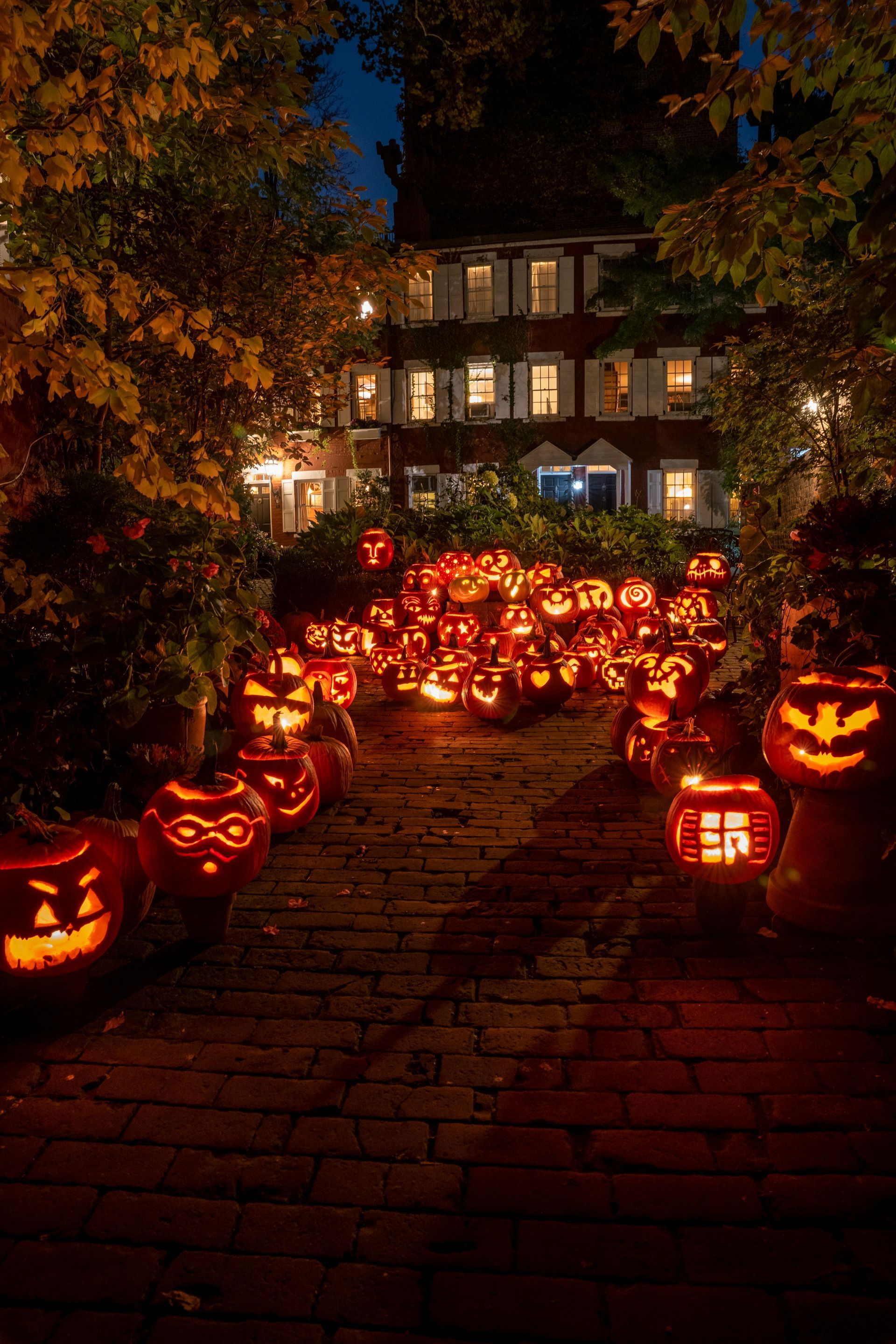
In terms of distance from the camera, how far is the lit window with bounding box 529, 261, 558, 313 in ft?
84.7

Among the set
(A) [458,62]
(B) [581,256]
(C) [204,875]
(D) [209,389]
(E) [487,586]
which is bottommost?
(C) [204,875]

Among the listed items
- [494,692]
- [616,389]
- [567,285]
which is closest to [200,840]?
[494,692]

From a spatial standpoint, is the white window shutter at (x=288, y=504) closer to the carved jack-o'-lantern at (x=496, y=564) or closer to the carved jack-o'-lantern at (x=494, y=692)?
the carved jack-o'-lantern at (x=496, y=564)

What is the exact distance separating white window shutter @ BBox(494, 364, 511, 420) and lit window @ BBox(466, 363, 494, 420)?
7.6 inches

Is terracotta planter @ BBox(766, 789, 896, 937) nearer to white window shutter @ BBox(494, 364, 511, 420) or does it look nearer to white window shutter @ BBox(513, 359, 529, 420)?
white window shutter @ BBox(513, 359, 529, 420)

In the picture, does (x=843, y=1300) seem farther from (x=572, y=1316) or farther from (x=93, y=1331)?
(x=93, y=1331)

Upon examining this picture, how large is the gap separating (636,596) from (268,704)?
7051 mm

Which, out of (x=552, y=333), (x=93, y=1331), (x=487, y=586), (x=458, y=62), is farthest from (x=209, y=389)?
(x=552, y=333)

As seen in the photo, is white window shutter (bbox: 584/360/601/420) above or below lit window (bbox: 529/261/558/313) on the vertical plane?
below

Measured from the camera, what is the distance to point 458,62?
9.12 meters

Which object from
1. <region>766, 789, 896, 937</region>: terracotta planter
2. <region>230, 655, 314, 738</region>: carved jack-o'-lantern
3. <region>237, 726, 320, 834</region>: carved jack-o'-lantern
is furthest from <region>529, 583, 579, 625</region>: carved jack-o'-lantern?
<region>766, 789, 896, 937</region>: terracotta planter

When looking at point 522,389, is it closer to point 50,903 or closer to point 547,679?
point 547,679

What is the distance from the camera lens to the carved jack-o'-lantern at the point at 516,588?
1270cm

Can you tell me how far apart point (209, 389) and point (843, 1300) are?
9828 mm
